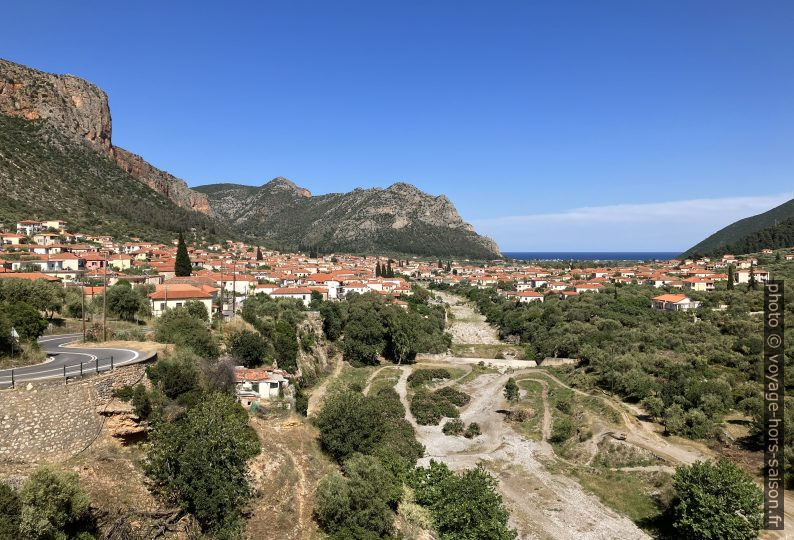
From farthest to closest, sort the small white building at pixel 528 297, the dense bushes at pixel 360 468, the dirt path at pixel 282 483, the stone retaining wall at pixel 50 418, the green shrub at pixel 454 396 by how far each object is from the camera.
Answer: the small white building at pixel 528 297 → the green shrub at pixel 454 396 → the dense bushes at pixel 360 468 → the dirt path at pixel 282 483 → the stone retaining wall at pixel 50 418

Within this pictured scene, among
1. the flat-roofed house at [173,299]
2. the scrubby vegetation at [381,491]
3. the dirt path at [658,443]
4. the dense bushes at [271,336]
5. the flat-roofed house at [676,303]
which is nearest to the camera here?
the scrubby vegetation at [381,491]

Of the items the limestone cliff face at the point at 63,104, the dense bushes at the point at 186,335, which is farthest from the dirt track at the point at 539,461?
the limestone cliff face at the point at 63,104

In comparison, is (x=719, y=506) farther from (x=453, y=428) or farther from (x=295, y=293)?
(x=295, y=293)

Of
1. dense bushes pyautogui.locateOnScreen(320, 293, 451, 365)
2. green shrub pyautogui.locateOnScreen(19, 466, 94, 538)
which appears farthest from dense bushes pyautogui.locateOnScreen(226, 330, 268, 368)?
dense bushes pyautogui.locateOnScreen(320, 293, 451, 365)

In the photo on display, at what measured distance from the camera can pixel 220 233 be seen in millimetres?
126688

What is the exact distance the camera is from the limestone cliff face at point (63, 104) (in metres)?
95.9

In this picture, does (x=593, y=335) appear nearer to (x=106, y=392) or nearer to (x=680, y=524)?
(x=680, y=524)

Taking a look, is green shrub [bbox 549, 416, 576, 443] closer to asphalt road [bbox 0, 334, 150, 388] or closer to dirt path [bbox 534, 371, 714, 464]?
dirt path [bbox 534, 371, 714, 464]

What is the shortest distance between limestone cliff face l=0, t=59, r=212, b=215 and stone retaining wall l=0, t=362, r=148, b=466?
106869mm

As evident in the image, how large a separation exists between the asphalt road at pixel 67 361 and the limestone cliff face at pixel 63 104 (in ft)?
328

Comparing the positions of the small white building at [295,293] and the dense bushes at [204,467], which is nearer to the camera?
the dense bushes at [204,467]

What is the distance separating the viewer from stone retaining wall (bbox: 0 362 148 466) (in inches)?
492

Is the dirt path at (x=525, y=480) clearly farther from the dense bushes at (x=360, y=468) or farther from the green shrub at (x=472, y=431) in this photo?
the dense bushes at (x=360, y=468)

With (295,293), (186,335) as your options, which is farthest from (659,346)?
(186,335)
